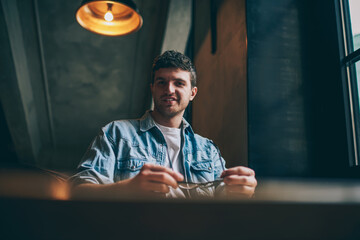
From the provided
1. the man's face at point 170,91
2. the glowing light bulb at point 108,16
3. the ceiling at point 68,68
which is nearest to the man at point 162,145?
the man's face at point 170,91

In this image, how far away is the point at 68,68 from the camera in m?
5.30

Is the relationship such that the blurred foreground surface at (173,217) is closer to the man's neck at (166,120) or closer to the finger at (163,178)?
the finger at (163,178)

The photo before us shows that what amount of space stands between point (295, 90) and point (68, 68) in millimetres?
4399

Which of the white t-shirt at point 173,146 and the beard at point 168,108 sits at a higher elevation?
the beard at point 168,108

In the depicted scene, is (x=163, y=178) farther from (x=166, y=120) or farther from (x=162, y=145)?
(x=166, y=120)

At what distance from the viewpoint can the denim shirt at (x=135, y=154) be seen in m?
1.42

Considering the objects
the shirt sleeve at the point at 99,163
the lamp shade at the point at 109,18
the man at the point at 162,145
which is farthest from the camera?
the lamp shade at the point at 109,18

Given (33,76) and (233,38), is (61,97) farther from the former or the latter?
(233,38)

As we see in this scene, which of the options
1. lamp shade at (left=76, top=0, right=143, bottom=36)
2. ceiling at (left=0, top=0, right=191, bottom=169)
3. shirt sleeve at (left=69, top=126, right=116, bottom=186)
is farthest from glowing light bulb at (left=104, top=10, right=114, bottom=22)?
Answer: ceiling at (left=0, top=0, right=191, bottom=169)

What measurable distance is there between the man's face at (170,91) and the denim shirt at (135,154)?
4.8 inches

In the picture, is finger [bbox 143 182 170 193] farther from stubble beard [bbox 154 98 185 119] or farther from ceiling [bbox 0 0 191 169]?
ceiling [bbox 0 0 191 169]

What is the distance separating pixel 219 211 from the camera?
0.40 meters

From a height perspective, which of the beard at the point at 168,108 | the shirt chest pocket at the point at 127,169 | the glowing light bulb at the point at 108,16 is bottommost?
the shirt chest pocket at the point at 127,169

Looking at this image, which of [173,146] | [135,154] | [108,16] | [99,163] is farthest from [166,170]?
[108,16]
